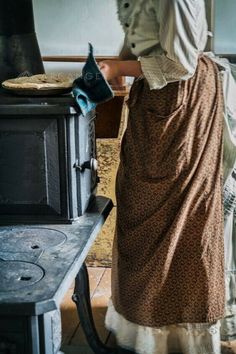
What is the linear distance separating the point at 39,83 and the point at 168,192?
1.70ft

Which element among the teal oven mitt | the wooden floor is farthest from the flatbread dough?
the wooden floor

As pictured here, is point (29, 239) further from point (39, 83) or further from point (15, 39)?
point (15, 39)

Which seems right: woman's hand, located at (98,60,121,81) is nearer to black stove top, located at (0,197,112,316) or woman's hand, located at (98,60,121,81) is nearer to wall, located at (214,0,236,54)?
black stove top, located at (0,197,112,316)

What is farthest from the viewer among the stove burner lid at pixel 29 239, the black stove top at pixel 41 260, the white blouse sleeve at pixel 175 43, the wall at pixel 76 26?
the wall at pixel 76 26

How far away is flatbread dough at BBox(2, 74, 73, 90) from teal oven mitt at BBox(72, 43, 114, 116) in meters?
0.07

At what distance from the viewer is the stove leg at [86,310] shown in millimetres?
2113

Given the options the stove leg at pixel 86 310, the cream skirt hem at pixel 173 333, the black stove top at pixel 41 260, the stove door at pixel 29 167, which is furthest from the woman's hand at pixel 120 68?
the cream skirt hem at pixel 173 333

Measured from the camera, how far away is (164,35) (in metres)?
1.83

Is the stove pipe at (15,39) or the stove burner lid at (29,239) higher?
the stove pipe at (15,39)

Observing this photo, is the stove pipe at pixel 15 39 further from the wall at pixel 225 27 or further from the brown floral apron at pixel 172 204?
the wall at pixel 225 27

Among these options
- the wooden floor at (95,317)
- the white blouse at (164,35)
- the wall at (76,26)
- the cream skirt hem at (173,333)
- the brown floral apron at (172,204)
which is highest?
the white blouse at (164,35)

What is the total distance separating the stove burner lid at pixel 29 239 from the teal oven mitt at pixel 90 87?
0.35m

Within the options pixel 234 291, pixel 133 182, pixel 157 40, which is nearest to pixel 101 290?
pixel 234 291

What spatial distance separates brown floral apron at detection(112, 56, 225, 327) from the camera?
6.49 feet
